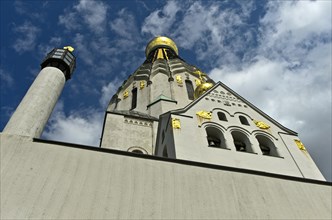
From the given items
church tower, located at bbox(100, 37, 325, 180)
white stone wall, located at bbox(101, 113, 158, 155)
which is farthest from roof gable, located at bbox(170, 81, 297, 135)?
white stone wall, located at bbox(101, 113, 158, 155)

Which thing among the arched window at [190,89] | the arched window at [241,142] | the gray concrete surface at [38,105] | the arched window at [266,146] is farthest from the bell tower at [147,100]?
the gray concrete surface at [38,105]

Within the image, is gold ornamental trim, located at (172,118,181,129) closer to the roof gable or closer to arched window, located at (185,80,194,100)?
the roof gable

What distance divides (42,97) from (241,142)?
27.6 feet

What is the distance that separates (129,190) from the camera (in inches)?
301

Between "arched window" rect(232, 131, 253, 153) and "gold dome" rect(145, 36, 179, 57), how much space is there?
30742 mm

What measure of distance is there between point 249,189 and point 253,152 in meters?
4.69

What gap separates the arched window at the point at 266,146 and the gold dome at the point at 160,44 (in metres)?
30.8

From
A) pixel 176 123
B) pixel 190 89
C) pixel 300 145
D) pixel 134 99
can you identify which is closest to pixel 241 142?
pixel 300 145

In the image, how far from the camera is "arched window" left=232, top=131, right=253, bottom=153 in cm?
1365

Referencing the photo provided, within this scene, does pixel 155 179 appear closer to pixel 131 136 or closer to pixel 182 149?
pixel 182 149

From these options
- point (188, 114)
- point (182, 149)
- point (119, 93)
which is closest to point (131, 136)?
point (188, 114)

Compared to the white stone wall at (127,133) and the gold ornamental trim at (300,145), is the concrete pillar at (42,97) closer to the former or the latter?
the white stone wall at (127,133)

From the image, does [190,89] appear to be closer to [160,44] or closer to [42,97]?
[160,44]

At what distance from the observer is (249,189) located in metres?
8.66
